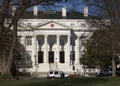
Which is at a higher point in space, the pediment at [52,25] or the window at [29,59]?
the pediment at [52,25]

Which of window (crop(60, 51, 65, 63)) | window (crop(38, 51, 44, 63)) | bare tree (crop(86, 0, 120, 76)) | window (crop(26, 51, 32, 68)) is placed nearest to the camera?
bare tree (crop(86, 0, 120, 76))

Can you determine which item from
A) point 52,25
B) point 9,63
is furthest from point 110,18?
point 52,25

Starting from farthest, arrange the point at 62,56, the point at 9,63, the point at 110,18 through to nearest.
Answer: the point at 62,56 < the point at 110,18 < the point at 9,63

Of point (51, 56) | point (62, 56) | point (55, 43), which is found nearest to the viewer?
point (51, 56)

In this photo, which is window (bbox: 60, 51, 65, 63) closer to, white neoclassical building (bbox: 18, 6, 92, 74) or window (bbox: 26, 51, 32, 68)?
white neoclassical building (bbox: 18, 6, 92, 74)

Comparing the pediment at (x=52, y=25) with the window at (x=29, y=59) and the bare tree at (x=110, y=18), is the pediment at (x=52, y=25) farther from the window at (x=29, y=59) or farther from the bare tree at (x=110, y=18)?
the bare tree at (x=110, y=18)

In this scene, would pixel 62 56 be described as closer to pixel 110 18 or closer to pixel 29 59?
pixel 29 59

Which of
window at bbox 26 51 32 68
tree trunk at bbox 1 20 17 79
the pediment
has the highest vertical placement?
the pediment

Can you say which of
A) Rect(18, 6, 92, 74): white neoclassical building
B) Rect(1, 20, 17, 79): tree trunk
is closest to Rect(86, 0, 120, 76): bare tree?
Rect(1, 20, 17, 79): tree trunk

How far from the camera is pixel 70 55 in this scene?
400ft

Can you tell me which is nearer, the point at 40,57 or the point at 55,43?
the point at 40,57

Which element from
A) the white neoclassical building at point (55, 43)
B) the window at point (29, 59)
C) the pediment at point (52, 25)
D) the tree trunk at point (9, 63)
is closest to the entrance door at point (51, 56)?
the white neoclassical building at point (55, 43)

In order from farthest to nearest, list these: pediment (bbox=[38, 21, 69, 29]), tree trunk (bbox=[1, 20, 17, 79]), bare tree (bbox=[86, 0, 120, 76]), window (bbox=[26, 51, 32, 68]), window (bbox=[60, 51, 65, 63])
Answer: pediment (bbox=[38, 21, 69, 29]) < window (bbox=[60, 51, 65, 63]) < window (bbox=[26, 51, 32, 68]) < bare tree (bbox=[86, 0, 120, 76]) < tree trunk (bbox=[1, 20, 17, 79])

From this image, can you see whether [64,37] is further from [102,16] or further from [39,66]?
[102,16]
